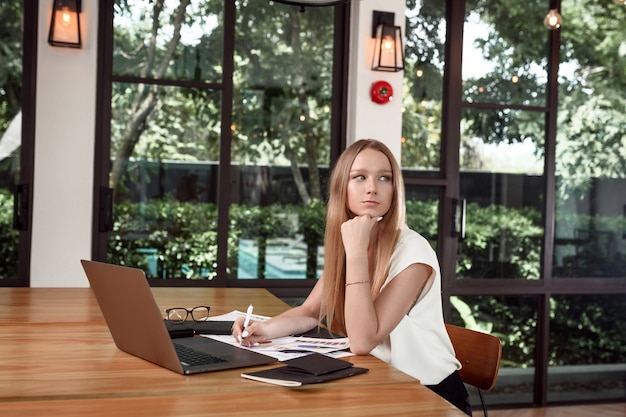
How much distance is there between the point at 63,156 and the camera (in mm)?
4059

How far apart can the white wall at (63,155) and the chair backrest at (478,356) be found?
2.44m

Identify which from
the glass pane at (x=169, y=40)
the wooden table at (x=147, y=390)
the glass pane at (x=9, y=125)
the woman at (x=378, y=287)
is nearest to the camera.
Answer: the wooden table at (x=147, y=390)

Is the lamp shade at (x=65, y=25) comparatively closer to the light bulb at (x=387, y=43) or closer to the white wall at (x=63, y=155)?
the white wall at (x=63, y=155)

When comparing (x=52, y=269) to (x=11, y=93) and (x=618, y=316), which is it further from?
(x=618, y=316)

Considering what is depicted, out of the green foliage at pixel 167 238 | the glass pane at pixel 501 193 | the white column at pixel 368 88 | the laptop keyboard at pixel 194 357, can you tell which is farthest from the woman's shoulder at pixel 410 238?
the glass pane at pixel 501 193

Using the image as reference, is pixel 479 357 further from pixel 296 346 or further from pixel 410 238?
pixel 296 346

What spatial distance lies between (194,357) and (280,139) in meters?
2.91

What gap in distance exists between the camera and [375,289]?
7.10 feet

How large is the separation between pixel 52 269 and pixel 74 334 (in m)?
2.15

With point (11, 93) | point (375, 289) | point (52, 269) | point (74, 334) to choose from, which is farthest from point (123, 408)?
point (11, 93)

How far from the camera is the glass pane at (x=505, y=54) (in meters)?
4.79

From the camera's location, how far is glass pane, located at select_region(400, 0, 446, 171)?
15.5ft

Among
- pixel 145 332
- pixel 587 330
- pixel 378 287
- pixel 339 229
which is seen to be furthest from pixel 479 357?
pixel 587 330

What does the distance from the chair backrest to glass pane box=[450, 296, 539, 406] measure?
2548mm
